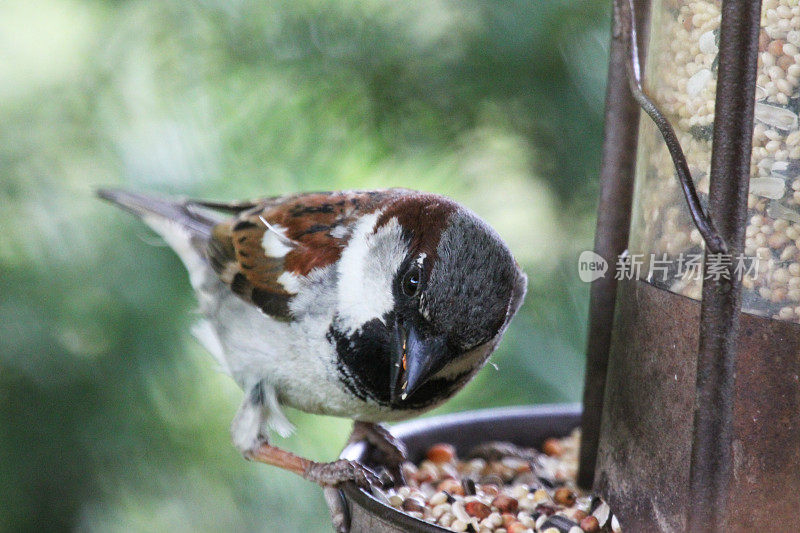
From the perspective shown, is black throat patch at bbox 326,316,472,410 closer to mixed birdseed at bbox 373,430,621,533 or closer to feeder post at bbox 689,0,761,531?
mixed birdseed at bbox 373,430,621,533

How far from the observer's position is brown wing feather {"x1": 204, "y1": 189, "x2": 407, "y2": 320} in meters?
1.62

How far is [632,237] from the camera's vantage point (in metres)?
1.28

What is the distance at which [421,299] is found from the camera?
1.31 meters

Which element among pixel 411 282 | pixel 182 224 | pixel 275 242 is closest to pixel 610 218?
pixel 411 282

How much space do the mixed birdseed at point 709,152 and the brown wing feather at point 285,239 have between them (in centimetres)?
56

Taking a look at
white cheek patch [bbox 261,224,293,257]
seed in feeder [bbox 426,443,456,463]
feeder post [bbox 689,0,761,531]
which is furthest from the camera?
white cheek patch [bbox 261,224,293,257]

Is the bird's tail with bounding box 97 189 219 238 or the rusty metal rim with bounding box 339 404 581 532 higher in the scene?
the bird's tail with bounding box 97 189 219 238

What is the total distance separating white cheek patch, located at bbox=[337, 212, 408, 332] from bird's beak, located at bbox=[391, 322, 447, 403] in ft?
0.29

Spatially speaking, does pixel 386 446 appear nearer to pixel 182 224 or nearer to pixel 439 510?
pixel 439 510

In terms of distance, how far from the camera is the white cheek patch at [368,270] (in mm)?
1431

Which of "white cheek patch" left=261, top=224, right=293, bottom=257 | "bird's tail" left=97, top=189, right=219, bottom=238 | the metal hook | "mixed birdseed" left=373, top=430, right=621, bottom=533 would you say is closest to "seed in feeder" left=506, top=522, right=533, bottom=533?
"mixed birdseed" left=373, top=430, right=621, bottom=533

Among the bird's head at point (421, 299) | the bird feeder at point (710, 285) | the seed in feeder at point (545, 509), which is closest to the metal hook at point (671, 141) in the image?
the bird feeder at point (710, 285)

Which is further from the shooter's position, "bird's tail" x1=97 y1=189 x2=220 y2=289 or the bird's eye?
"bird's tail" x1=97 y1=189 x2=220 y2=289

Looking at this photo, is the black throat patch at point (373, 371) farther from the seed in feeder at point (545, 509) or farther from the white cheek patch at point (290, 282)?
the seed in feeder at point (545, 509)
